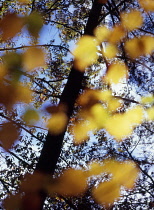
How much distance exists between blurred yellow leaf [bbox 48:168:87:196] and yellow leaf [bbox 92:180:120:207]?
0.35 meters

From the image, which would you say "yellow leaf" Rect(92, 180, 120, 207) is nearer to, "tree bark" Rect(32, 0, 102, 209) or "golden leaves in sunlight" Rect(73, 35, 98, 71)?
"tree bark" Rect(32, 0, 102, 209)

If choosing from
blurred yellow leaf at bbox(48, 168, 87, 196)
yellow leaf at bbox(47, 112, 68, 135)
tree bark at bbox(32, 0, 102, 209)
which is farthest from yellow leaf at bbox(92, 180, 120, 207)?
yellow leaf at bbox(47, 112, 68, 135)

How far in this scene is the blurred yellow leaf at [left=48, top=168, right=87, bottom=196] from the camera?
5.02m

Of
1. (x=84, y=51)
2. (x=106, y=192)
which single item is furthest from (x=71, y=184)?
(x=84, y=51)

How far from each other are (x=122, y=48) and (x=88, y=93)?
124cm

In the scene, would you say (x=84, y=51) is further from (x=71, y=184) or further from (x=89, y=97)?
(x=71, y=184)

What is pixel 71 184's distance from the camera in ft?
18.3

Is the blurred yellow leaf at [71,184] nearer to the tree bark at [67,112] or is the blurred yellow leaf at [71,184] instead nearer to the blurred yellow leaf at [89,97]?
the tree bark at [67,112]

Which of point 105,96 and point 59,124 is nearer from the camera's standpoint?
point 59,124

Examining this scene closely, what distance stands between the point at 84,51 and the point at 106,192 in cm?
332

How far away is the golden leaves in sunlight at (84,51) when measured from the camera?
529 centimetres

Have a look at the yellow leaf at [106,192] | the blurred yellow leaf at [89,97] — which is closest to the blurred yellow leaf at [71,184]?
the yellow leaf at [106,192]

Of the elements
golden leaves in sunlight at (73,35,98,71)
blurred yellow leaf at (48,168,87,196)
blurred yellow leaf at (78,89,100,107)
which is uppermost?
golden leaves in sunlight at (73,35,98,71)

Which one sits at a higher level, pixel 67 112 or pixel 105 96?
pixel 105 96
